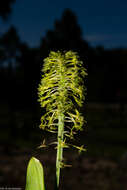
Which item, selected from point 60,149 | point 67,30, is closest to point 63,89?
point 60,149

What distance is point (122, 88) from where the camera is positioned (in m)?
51.8

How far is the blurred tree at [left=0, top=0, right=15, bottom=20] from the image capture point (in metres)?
10.2

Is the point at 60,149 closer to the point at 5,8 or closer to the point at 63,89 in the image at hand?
the point at 63,89

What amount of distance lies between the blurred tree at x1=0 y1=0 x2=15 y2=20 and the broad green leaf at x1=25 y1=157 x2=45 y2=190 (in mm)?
10499

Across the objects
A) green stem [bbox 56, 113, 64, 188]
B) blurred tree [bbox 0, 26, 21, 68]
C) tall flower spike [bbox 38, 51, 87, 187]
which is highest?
blurred tree [bbox 0, 26, 21, 68]

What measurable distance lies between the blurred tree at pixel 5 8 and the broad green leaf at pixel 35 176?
10.5 meters

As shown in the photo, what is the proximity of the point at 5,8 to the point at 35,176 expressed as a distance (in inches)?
432

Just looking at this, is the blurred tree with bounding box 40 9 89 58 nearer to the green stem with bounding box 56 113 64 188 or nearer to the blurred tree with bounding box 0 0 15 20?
the blurred tree with bounding box 0 0 15 20

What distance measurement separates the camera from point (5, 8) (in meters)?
10.6

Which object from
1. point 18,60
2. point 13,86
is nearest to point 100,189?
point 13,86

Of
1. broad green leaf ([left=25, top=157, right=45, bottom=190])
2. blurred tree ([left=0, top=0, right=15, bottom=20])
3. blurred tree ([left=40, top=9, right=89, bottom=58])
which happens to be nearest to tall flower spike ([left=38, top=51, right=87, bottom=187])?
broad green leaf ([left=25, top=157, right=45, bottom=190])

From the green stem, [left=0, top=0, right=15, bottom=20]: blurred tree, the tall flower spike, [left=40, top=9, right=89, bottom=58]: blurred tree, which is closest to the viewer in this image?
the green stem

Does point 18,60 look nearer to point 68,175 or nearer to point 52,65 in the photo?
point 68,175

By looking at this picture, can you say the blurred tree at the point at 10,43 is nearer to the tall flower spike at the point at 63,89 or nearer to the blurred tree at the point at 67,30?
the blurred tree at the point at 67,30
